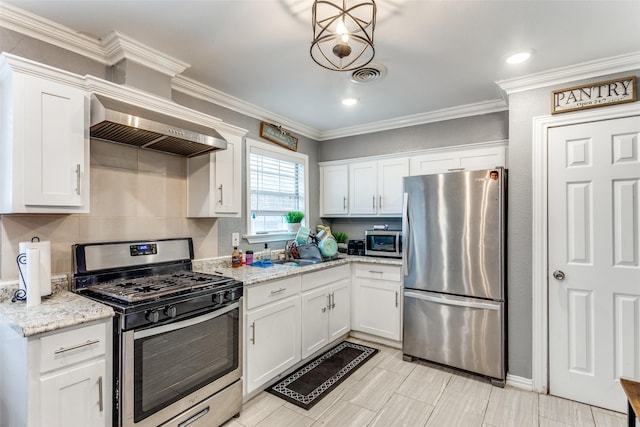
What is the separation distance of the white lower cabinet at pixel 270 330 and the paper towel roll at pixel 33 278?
3.80 ft

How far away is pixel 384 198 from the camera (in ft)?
12.2

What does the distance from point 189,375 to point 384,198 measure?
8.67 feet

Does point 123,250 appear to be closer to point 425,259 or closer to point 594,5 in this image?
point 425,259

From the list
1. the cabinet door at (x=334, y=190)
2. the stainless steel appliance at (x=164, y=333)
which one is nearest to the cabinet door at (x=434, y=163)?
the cabinet door at (x=334, y=190)

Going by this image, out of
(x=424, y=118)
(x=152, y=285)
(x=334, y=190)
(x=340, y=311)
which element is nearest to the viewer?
(x=152, y=285)

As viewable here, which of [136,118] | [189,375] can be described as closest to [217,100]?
[136,118]

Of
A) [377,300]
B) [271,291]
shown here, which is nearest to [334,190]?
[377,300]

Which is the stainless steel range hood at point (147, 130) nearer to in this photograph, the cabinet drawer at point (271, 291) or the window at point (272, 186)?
the window at point (272, 186)

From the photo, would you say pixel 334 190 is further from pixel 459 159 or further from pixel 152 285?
pixel 152 285

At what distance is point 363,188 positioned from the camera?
3898mm

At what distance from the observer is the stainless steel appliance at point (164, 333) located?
1.61 metres

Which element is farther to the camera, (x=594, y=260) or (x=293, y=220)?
(x=293, y=220)

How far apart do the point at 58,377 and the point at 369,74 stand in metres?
2.58

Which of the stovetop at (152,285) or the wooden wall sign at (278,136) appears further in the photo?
the wooden wall sign at (278,136)
